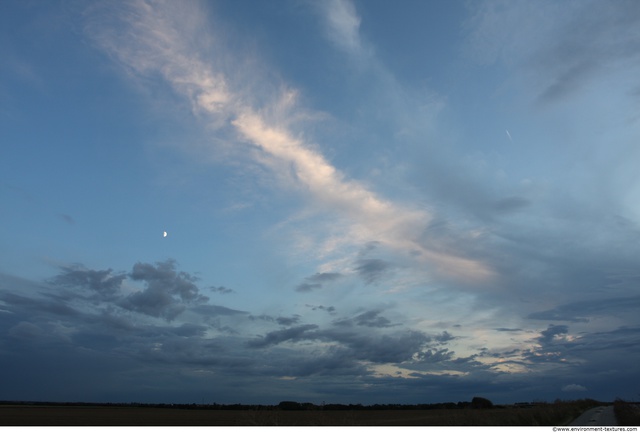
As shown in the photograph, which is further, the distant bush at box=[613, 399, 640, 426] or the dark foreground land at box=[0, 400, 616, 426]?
the distant bush at box=[613, 399, 640, 426]

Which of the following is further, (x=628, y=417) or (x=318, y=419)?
(x=628, y=417)

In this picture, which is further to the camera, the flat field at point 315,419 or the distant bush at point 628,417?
the distant bush at point 628,417

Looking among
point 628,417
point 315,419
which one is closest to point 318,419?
point 315,419

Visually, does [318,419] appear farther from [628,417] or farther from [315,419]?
[628,417]

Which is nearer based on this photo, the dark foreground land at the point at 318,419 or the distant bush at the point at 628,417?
the dark foreground land at the point at 318,419

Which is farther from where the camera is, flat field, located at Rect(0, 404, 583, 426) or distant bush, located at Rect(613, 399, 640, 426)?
distant bush, located at Rect(613, 399, 640, 426)

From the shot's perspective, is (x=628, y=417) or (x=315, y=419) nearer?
(x=315, y=419)

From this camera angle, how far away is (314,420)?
→ 155 ft
